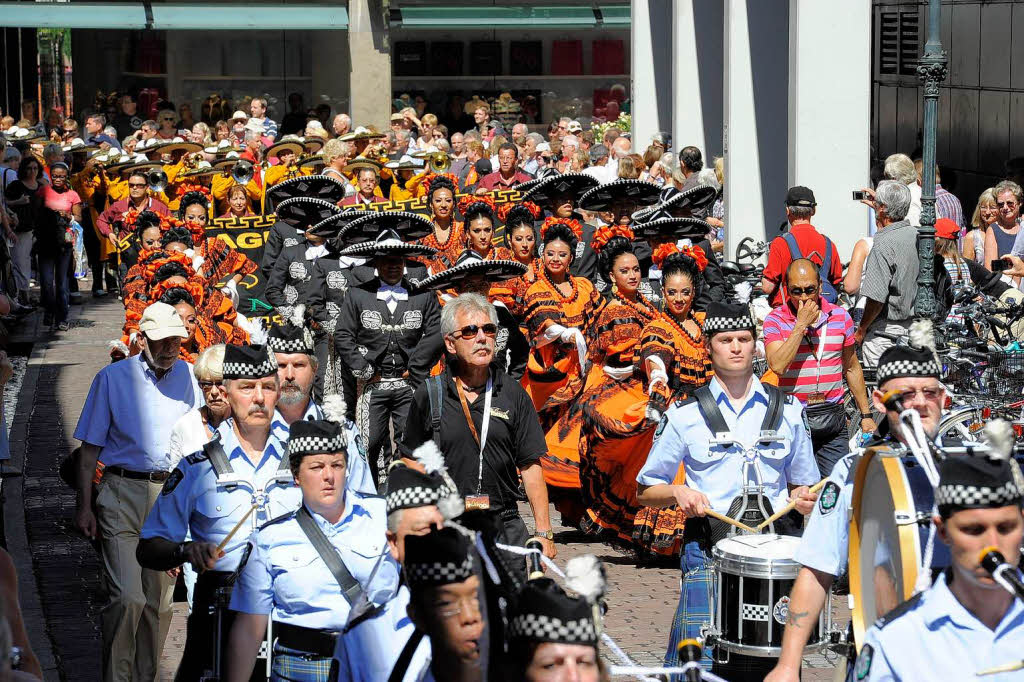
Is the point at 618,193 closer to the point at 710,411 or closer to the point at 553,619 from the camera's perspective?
the point at 710,411

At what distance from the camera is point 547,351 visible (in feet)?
42.0

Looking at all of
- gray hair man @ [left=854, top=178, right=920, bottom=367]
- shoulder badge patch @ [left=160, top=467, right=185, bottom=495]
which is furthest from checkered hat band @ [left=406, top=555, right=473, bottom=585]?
gray hair man @ [left=854, top=178, right=920, bottom=367]

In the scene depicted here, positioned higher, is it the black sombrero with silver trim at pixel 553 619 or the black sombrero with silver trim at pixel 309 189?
the black sombrero with silver trim at pixel 309 189

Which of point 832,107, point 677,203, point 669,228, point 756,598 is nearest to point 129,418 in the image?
point 756,598

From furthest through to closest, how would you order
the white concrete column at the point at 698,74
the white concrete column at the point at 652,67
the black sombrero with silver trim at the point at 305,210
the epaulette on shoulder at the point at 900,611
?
1. the white concrete column at the point at 652,67
2. the white concrete column at the point at 698,74
3. the black sombrero with silver trim at the point at 305,210
4. the epaulette on shoulder at the point at 900,611

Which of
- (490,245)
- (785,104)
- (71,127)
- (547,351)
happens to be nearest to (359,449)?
(547,351)

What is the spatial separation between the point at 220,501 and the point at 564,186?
1091cm

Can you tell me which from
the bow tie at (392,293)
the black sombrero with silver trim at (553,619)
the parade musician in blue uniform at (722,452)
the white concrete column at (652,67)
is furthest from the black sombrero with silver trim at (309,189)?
the white concrete column at (652,67)

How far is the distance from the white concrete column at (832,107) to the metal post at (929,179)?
3717mm

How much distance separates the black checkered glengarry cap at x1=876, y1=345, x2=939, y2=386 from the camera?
5605 millimetres

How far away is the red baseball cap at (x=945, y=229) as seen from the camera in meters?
12.5

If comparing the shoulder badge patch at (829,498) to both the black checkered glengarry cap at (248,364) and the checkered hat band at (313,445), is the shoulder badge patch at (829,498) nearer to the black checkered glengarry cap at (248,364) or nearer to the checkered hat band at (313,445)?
the checkered hat band at (313,445)

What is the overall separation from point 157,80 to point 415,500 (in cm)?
3755

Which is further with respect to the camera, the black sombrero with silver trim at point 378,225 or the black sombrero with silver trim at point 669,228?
the black sombrero with silver trim at point 669,228
